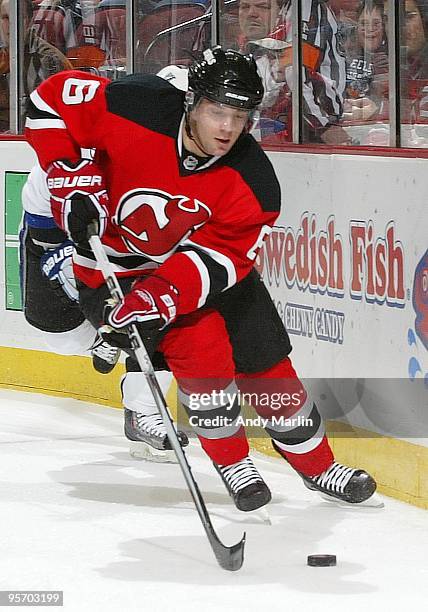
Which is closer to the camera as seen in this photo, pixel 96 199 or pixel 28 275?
pixel 96 199

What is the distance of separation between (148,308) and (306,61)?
1.44m

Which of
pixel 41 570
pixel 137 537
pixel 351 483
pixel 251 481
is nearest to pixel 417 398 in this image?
pixel 351 483

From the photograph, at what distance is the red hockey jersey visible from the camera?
346 centimetres

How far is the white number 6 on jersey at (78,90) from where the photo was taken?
3.60 meters

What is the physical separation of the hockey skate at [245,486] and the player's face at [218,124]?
728mm

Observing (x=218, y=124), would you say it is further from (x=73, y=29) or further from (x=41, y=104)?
(x=73, y=29)

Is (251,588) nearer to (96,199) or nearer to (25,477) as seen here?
(96,199)

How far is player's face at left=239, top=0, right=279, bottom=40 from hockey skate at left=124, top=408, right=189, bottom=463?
52.0 inches

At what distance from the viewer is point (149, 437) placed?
163 inches

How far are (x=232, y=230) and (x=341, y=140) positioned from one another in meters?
0.92

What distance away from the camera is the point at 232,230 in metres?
3.47

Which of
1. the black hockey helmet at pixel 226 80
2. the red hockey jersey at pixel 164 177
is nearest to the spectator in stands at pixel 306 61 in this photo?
the red hockey jersey at pixel 164 177

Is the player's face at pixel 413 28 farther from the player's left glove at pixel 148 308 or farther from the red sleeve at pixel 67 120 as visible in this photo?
the player's left glove at pixel 148 308

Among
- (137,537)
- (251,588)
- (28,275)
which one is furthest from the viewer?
(28,275)
